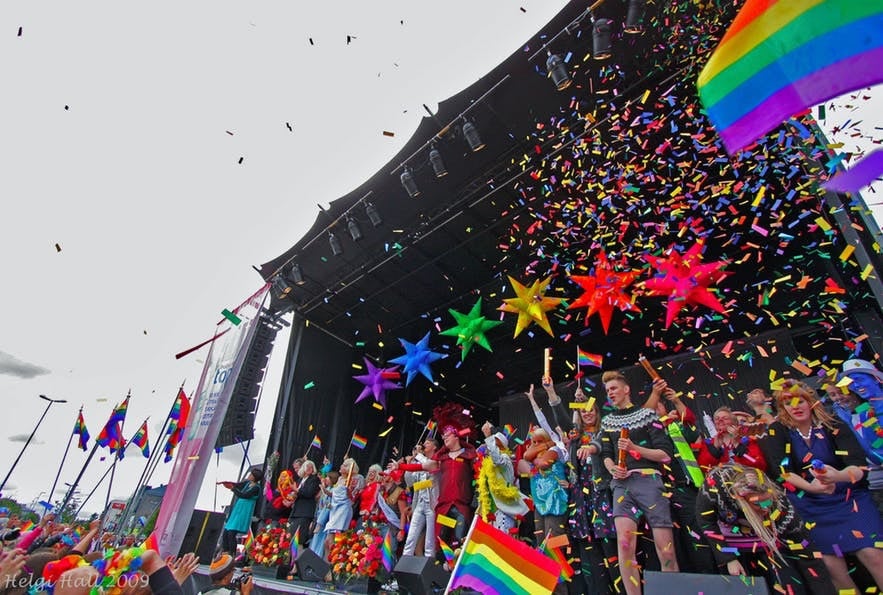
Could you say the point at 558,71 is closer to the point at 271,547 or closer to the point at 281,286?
the point at 281,286

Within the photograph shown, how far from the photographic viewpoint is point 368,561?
438 centimetres

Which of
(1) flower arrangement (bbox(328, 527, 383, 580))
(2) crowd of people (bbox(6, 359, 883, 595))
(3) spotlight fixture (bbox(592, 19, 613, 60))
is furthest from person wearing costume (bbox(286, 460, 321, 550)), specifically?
(3) spotlight fixture (bbox(592, 19, 613, 60))

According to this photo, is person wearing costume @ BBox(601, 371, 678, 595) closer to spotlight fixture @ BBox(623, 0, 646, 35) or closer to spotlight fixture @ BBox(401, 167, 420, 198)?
spotlight fixture @ BBox(623, 0, 646, 35)

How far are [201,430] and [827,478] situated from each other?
19.8 ft

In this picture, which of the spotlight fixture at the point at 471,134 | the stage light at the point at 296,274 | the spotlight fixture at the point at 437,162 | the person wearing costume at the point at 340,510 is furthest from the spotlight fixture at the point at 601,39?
the stage light at the point at 296,274

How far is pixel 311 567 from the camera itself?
4262mm

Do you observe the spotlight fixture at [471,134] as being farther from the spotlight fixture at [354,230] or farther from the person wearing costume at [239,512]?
the person wearing costume at [239,512]

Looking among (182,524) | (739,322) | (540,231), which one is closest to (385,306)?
(540,231)

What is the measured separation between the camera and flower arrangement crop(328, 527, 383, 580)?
14.3 ft

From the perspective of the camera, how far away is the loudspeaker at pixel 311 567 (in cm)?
425

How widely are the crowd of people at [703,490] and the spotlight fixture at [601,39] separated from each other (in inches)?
117

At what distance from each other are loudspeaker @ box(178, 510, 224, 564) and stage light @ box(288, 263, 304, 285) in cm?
412

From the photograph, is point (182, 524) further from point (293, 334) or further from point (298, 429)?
point (293, 334)

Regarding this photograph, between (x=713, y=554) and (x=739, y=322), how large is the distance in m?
5.60
